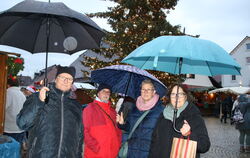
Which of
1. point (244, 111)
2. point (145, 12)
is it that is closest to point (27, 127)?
point (244, 111)

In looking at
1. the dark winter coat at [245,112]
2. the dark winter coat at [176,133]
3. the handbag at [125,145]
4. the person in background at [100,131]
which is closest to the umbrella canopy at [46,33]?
the person in background at [100,131]

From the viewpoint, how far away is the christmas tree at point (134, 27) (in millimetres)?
11562

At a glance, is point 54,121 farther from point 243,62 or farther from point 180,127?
point 243,62

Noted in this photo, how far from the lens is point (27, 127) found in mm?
3074

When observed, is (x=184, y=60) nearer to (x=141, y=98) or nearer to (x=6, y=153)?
(x=141, y=98)

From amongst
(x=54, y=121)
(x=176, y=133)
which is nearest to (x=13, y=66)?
(x=54, y=121)

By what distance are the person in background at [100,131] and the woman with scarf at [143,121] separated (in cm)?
19

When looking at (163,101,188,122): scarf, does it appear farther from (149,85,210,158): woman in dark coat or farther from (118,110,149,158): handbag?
(118,110,149,158): handbag

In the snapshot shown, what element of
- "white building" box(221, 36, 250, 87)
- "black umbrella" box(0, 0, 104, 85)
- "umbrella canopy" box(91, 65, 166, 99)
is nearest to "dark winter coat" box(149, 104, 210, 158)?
"umbrella canopy" box(91, 65, 166, 99)

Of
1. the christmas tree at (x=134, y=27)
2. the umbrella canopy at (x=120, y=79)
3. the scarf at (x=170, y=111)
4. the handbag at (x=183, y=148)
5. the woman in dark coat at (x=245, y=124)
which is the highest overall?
the christmas tree at (x=134, y=27)

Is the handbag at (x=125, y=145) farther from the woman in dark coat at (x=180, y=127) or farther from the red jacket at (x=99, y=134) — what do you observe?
the woman in dark coat at (x=180, y=127)

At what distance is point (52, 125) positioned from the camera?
10.3ft

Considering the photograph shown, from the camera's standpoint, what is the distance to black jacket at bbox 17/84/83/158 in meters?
3.04

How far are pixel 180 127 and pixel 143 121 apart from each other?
70 cm
